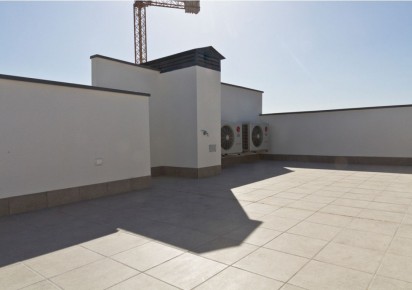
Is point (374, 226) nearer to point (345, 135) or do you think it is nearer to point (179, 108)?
→ point (179, 108)

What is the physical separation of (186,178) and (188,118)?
190cm

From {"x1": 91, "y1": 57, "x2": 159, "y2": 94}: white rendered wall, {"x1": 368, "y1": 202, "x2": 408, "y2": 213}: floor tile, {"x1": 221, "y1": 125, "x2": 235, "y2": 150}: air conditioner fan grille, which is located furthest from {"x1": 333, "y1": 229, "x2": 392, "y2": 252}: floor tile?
{"x1": 221, "y1": 125, "x2": 235, "y2": 150}: air conditioner fan grille

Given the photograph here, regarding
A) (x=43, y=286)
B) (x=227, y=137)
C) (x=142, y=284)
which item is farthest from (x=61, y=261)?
(x=227, y=137)

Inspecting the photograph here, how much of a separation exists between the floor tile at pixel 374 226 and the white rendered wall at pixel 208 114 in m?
5.28

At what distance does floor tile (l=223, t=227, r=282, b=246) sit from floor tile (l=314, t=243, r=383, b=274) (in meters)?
0.68

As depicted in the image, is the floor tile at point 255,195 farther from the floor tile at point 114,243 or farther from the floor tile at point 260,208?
the floor tile at point 114,243

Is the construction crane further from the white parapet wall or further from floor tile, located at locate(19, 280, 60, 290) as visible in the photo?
floor tile, located at locate(19, 280, 60, 290)

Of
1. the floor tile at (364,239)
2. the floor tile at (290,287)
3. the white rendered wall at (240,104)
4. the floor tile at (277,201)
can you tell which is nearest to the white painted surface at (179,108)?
the white rendered wall at (240,104)

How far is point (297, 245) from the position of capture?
3.35 meters

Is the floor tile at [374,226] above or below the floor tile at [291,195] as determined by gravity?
below

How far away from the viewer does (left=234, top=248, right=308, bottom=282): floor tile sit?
2668 mm

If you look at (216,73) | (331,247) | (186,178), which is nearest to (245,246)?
(331,247)

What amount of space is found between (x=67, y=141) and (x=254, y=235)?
426 cm

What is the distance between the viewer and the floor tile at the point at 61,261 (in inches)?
111
